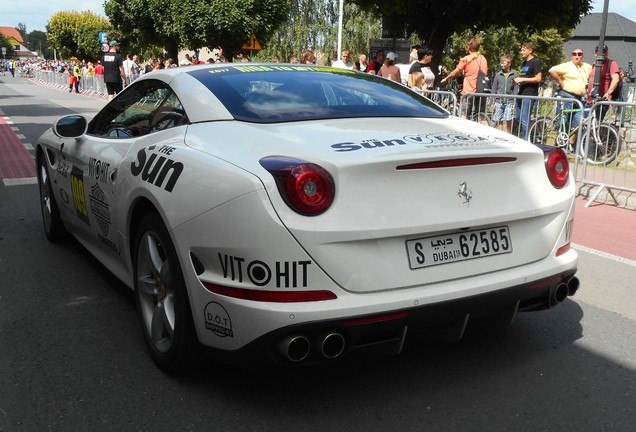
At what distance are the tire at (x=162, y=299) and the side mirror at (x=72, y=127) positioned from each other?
4.57ft

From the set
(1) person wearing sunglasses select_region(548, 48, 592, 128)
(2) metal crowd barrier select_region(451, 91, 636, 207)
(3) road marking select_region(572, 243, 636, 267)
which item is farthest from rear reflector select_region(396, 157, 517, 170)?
(1) person wearing sunglasses select_region(548, 48, 592, 128)

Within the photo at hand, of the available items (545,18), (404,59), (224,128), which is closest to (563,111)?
(224,128)

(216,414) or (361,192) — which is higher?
(361,192)

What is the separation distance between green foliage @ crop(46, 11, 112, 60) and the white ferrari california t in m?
82.2

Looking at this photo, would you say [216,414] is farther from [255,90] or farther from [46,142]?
[46,142]

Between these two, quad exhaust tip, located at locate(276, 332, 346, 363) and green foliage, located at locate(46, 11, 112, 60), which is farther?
green foliage, located at locate(46, 11, 112, 60)

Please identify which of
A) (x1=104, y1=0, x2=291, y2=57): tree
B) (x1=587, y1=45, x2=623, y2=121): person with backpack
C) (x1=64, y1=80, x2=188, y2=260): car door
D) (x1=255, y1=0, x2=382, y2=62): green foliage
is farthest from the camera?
(x1=255, y1=0, x2=382, y2=62): green foliage

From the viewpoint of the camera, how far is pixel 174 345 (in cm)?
305

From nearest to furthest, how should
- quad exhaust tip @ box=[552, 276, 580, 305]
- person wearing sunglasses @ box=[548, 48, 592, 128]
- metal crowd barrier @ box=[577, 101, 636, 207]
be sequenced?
1. quad exhaust tip @ box=[552, 276, 580, 305]
2. metal crowd barrier @ box=[577, 101, 636, 207]
3. person wearing sunglasses @ box=[548, 48, 592, 128]

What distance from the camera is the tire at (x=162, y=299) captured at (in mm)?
2965

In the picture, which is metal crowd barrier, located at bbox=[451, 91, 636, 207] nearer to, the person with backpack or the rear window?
the person with backpack

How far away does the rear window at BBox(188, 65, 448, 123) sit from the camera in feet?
10.9

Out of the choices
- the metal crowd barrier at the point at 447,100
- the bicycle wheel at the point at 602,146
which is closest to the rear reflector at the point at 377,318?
the bicycle wheel at the point at 602,146

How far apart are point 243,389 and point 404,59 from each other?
24060 mm
